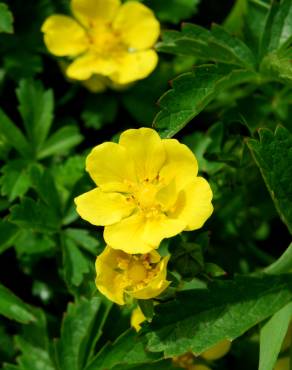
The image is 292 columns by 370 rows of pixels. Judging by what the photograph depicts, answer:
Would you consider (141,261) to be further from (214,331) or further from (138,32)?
(138,32)

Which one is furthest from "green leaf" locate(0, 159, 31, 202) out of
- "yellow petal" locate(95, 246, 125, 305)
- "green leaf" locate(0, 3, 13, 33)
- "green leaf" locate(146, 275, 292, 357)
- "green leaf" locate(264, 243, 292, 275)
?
"green leaf" locate(264, 243, 292, 275)

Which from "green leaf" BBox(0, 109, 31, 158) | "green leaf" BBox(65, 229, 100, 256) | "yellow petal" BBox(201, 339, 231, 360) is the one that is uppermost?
"green leaf" BBox(0, 109, 31, 158)

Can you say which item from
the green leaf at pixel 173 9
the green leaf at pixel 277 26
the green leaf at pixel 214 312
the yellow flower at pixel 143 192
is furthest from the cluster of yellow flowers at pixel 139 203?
the green leaf at pixel 173 9

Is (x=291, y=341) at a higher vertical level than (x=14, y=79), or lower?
lower

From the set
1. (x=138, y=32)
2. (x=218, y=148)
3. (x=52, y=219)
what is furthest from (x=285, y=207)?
(x=138, y=32)

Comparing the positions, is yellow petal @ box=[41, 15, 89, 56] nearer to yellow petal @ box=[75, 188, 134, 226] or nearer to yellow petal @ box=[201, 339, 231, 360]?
yellow petal @ box=[75, 188, 134, 226]

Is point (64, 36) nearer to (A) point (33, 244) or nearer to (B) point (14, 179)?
(B) point (14, 179)
